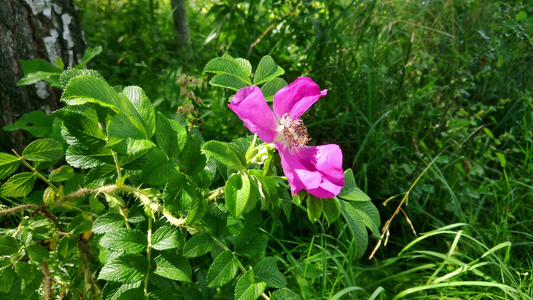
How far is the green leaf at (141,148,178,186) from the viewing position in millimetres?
748

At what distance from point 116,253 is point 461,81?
1.74 metres

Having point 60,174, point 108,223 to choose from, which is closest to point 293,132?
point 108,223

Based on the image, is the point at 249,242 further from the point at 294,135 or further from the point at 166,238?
the point at 294,135

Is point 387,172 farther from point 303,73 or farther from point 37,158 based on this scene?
point 37,158

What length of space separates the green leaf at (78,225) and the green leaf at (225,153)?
0.55m

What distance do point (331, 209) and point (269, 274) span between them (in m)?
0.21

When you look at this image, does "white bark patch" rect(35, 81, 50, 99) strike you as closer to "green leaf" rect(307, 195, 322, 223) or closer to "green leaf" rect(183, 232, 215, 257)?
"green leaf" rect(183, 232, 215, 257)

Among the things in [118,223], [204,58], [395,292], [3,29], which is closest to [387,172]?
[395,292]

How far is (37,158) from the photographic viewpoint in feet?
3.00

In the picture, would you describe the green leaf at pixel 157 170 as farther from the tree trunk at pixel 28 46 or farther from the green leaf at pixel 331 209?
the tree trunk at pixel 28 46

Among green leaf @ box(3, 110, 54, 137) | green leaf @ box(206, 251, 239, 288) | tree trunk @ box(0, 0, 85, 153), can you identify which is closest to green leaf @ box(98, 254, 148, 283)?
green leaf @ box(206, 251, 239, 288)

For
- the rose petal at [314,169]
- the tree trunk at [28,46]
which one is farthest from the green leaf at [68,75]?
the tree trunk at [28,46]

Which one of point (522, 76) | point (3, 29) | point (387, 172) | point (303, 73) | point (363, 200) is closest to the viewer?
point (363, 200)

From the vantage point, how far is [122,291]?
85 cm
